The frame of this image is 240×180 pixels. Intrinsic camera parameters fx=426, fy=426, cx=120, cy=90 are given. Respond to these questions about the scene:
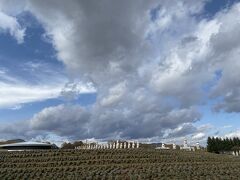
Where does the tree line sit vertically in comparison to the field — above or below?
above

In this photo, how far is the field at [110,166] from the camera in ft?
129

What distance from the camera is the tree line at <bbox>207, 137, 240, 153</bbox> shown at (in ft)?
423

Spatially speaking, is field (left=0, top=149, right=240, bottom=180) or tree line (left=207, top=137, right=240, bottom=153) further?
tree line (left=207, top=137, right=240, bottom=153)

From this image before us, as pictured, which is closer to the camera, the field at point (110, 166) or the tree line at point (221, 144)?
the field at point (110, 166)

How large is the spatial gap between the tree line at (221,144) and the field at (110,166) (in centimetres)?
6489

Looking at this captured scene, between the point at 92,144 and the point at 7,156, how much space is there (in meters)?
41.9

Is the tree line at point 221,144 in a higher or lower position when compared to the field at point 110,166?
higher

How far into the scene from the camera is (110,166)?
1992 inches

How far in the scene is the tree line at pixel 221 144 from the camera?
423 ft

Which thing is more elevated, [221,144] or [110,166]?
[221,144]

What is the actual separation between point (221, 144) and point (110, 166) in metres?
93.2

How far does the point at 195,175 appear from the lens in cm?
3947

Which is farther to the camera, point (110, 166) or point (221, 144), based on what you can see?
point (221, 144)

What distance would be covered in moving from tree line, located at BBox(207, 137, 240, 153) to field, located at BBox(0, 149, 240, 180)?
6489 cm
